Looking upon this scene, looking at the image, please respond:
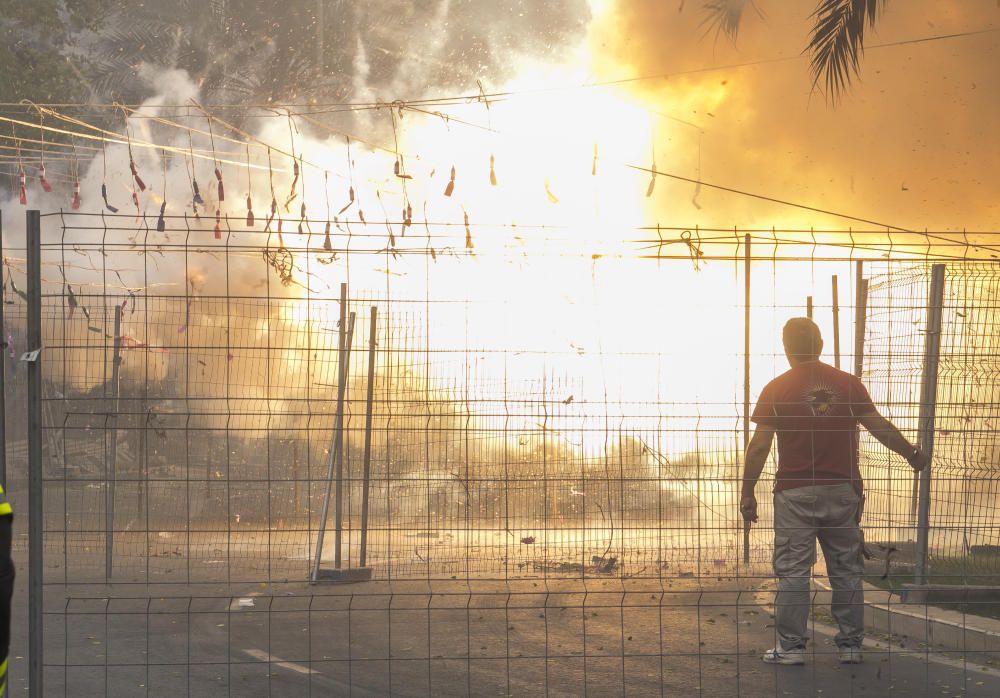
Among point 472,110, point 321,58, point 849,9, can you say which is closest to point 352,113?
point 321,58

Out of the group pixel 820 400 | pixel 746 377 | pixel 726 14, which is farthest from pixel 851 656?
pixel 726 14

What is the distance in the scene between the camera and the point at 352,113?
31.3 m

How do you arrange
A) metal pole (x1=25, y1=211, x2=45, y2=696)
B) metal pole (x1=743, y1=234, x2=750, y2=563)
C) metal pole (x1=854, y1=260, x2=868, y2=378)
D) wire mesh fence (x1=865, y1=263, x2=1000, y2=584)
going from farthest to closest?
metal pole (x1=854, y1=260, x2=868, y2=378), wire mesh fence (x1=865, y1=263, x2=1000, y2=584), metal pole (x1=743, y1=234, x2=750, y2=563), metal pole (x1=25, y1=211, x2=45, y2=696)

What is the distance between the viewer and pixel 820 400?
6027 millimetres

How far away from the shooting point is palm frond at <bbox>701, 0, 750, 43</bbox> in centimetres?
1541

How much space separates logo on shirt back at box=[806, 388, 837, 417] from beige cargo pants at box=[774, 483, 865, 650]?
0.37 meters

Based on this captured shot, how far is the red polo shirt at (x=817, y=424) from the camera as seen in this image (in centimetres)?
600

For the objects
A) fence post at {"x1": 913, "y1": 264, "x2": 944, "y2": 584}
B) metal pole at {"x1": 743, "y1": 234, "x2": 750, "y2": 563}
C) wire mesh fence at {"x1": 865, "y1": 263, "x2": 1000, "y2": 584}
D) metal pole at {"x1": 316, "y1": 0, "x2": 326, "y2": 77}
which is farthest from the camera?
metal pole at {"x1": 316, "y1": 0, "x2": 326, "y2": 77}

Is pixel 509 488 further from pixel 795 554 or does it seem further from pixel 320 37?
pixel 320 37

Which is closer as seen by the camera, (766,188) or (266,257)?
(266,257)

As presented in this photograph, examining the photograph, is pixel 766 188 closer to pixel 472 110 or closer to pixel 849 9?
pixel 849 9

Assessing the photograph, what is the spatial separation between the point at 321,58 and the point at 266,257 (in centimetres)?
2809

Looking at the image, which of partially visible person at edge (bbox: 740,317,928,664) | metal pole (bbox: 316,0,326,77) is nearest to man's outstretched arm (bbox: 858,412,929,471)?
partially visible person at edge (bbox: 740,317,928,664)

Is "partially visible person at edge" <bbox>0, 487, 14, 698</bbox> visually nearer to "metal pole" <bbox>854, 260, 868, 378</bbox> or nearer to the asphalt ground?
the asphalt ground
